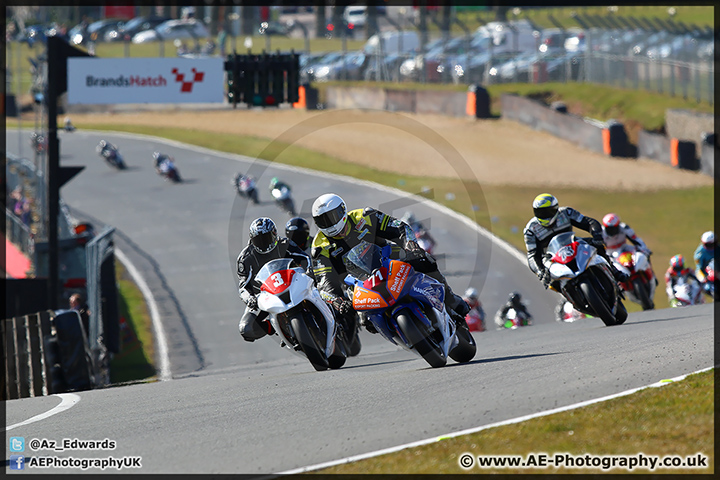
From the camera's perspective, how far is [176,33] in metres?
49.9

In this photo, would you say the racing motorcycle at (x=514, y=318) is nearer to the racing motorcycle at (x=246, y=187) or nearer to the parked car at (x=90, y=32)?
the racing motorcycle at (x=246, y=187)

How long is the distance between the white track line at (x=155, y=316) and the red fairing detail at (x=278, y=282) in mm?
6634

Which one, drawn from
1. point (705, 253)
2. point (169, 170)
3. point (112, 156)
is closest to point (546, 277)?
point (705, 253)

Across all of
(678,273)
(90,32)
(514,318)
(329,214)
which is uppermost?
(90,32)

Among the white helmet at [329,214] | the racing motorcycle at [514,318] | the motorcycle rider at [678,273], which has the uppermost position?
the white helmet at [329,214]

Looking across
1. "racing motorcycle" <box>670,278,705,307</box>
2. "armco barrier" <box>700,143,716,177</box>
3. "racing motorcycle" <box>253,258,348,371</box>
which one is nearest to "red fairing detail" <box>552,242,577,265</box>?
"racing motorcycle" <box>253,258,348,371</box>

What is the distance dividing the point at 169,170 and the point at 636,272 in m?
26.2

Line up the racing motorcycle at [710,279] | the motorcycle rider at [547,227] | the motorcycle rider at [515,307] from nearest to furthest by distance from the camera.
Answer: the motorcycle rider at [547,227]
the racing motorcycle at [710,279]
the motorcycle rider at [515,307]

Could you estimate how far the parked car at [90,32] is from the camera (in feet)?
161

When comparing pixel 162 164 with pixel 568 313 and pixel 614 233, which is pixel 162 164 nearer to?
pixel 568 313

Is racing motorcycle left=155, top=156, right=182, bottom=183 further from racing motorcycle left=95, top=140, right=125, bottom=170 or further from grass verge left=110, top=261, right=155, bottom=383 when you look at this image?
grass verge left=110, top=261, right=155, bottom=383

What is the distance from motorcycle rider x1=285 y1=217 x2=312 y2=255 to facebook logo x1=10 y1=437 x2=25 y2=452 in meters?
4.02

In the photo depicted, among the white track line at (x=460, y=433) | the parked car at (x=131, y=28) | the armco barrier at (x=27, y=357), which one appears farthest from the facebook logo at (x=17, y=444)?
the parked car at (x=131, y=28)

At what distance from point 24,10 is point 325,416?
6566 centimetres
